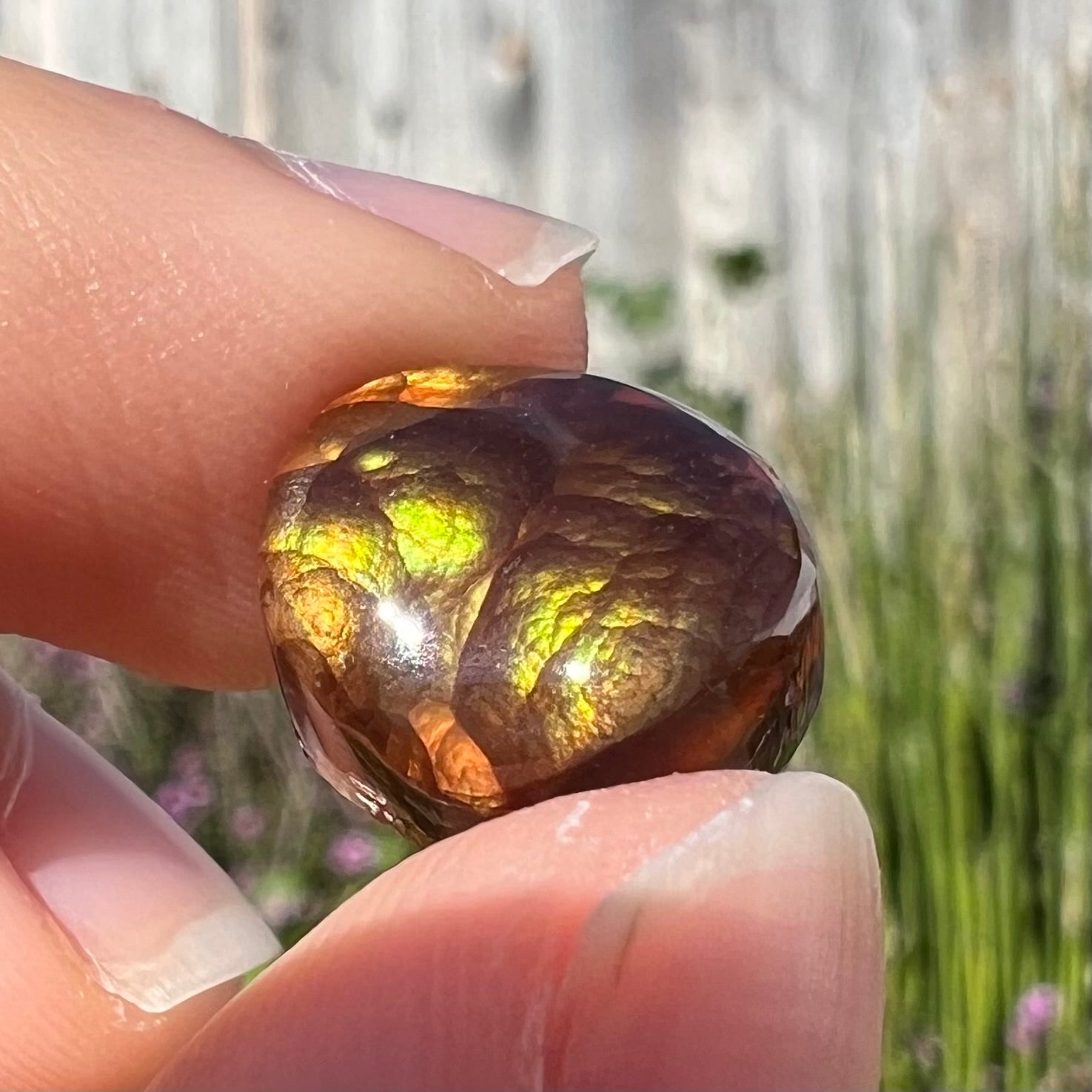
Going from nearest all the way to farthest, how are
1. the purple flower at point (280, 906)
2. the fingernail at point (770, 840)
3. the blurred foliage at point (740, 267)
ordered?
the fingernail at point (770, 840) → the purple flower at point (280, 906) → the blurred foliage at point (740, 267)

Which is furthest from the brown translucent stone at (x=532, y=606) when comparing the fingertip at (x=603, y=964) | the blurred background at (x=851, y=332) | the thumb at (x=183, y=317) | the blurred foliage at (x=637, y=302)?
the blurred foliage at (x=637, y=302)

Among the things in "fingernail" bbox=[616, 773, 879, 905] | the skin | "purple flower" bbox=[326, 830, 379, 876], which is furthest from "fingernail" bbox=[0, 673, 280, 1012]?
"purple flower" bbox=[326, 830, 379, 876]

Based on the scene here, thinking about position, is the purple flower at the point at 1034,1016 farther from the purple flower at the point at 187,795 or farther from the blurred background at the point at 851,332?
the purple flower at the point at 187,795

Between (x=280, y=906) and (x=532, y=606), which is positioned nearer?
(x=532, y=606)

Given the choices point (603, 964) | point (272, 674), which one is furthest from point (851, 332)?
point (603, 964)

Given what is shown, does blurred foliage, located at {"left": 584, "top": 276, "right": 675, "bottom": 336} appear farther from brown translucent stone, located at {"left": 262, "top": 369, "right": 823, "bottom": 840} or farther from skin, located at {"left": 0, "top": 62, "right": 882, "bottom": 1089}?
brown translucent stone, located at {"left": 262, "top": 369, "right": 823, "bottom": 840}

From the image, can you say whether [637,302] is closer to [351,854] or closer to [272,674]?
[351,854]
